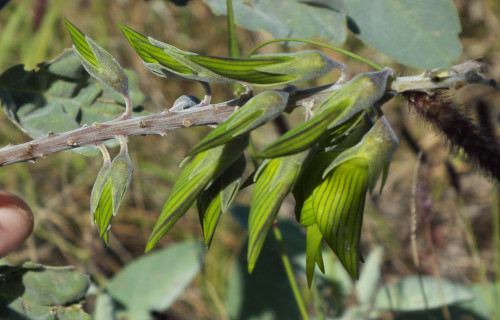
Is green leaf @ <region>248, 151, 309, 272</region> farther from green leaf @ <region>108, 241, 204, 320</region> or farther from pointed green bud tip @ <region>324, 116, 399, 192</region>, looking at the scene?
green leaf @ <region>108, 241, 204, 320</region>

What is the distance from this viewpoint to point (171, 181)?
3033 mm

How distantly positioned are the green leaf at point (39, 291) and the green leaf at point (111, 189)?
0.44 m

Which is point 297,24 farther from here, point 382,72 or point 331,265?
point 331,265

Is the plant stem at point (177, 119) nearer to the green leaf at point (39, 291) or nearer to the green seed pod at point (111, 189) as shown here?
the green seed pod at point (111, 189)

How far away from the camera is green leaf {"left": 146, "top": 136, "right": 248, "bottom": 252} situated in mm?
765

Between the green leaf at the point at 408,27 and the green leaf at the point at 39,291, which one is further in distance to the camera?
the green leaf at the point at 408,27

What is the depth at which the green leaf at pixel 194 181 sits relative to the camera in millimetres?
765

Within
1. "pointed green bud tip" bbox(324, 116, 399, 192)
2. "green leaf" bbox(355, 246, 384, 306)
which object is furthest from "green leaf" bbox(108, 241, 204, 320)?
"pointed green bud tip" bbox(324, 116, 399, 192)

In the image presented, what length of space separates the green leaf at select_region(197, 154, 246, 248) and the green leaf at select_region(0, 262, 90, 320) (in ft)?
1.72

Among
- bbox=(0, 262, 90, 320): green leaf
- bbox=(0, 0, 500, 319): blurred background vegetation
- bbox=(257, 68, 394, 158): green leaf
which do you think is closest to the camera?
bbox=(257, 68, 394, 158): green leaf

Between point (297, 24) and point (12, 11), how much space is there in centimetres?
244

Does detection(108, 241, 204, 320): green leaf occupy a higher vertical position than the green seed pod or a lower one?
lower

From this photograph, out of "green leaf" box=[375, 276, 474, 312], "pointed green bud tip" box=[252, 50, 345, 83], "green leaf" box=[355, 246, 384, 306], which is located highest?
"pointed green bud tip" box=[252, 50, 345, 83]

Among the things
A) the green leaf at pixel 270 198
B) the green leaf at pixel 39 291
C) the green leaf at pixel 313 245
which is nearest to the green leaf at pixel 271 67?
the green leaf at pixel 270 198
